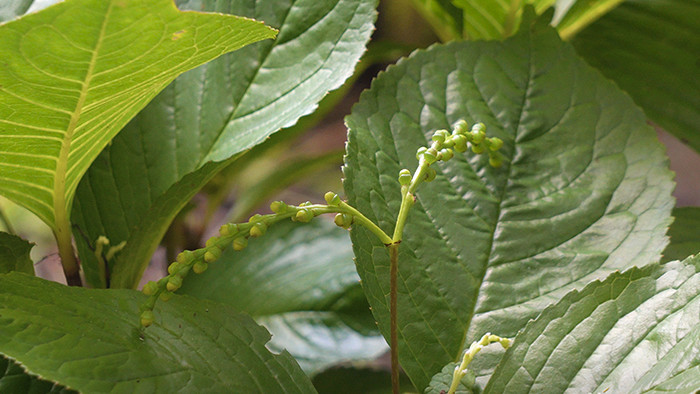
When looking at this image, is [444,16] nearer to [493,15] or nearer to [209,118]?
[493,15]

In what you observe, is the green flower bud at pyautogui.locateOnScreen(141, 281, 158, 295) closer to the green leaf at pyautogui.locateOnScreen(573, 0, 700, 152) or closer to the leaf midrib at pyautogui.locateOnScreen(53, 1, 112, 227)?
the leaf midrib at pyautogui.locateOnScreen(53, 1, 112, 227)

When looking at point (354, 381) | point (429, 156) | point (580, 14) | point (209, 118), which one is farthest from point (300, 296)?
point (580, 14)

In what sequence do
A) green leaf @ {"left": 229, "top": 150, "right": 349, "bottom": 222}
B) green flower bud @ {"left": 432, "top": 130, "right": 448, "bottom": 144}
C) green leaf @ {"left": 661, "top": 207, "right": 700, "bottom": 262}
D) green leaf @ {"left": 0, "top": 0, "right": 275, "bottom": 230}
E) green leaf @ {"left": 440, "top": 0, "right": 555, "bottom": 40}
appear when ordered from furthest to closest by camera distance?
green leaf @ {"left": 229, "top": 150, "right": 349, "bottom": 222}
green leaf @ {"left": 440, "top": 0, "right": 555, "bottom": 40}
green leaf @ {"left": 661, "top": 207, "right": 700, "bottom": 262}
green flower bud @ {"left": 432, "top": 130, "right": 448, "bottom": 144}
green leaf @ {"left": 0, "top": 0, "right": 275, "bottom": 230}

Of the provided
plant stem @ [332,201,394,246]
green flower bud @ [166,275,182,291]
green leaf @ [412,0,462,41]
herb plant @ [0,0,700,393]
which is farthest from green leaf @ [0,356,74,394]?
green leaf @ [412,0,462,41]

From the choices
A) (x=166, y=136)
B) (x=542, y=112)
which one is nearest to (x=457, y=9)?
(x=542, y=112)

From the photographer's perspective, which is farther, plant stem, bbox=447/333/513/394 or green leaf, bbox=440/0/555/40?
green leaf, bbox=440/0/555/40

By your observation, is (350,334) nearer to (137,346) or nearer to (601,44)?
(137,346)

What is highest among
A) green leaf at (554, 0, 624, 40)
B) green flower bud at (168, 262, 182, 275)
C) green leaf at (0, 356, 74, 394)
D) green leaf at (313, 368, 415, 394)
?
green leaf at (554, 0, 624, 40)
